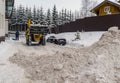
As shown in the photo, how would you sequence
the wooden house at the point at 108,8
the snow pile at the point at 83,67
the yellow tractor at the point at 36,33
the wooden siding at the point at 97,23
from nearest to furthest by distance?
the snow pile at the point at 83,67 < the yellow tractor at the point at 36,33 < the wooden siding at the point at 97,23 < the wooden house at the point at 108,8

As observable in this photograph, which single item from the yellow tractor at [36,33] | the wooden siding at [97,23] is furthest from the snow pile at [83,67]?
the wooden siding at [97,23]

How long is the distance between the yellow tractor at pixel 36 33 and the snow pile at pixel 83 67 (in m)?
13.3

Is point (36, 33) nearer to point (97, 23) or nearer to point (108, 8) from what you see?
point (97, 23)

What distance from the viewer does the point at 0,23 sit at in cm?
2447

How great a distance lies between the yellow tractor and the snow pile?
13311mm

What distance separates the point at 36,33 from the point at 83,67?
16.2m

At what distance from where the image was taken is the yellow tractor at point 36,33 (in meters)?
24.2

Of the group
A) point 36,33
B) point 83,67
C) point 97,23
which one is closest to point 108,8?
point 97,23

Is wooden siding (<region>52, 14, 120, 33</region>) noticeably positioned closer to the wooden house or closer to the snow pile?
the wooden house

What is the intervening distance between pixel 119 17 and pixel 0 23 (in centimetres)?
1490

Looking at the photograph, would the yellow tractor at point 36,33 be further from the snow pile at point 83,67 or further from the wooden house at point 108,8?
the wooden house at point 108,8

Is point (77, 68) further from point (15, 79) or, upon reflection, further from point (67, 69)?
point (15, 79)

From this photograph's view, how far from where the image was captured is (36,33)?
2472 centimetres

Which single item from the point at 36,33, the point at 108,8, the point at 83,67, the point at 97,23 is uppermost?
the point at 108,8
